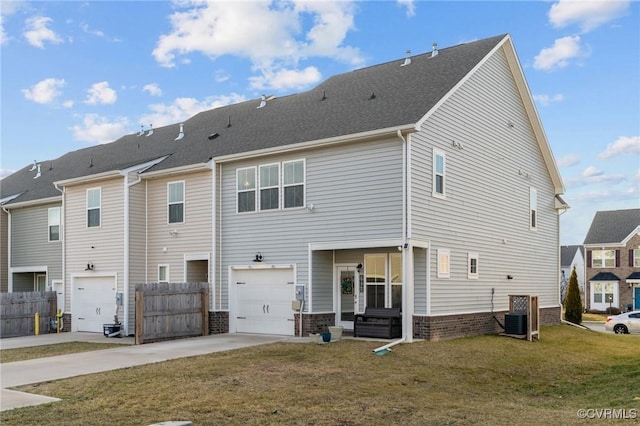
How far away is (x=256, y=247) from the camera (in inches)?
769

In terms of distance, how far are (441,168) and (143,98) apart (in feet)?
40.6

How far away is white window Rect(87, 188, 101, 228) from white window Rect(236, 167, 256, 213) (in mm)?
6261

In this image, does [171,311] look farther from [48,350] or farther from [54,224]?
[54,224]

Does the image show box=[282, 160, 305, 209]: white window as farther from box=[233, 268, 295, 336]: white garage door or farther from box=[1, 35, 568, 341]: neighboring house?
box=[233, 268, 295, 336]: white garage door

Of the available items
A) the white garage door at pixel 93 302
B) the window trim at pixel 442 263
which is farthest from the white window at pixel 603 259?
the white garage door at pixel 93 302

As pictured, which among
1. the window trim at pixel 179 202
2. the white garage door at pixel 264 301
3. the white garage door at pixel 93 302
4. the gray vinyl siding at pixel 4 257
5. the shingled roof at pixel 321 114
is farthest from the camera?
the gray vinyl siding at pixel 4 257

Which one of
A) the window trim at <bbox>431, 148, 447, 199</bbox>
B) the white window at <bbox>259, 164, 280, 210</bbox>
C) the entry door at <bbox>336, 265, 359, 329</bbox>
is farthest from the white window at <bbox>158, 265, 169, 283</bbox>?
the window trim at <bbox>431, 148, 447, 199</bbox>

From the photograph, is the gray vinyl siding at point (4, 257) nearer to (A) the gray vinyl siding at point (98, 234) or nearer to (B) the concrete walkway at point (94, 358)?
(A) the gray vinyl siding at point (98, 234)

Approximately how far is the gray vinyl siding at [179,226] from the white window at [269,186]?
220cm

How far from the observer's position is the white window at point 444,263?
17.5 meters

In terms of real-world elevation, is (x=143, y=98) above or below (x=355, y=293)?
above

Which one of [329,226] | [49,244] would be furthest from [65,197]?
[329,226]

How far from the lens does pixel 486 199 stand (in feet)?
66.9

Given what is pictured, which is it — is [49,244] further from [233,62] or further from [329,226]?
[329,226]
